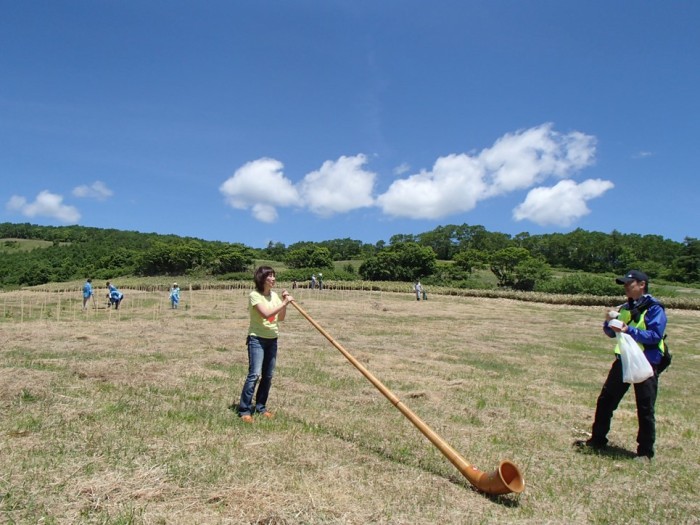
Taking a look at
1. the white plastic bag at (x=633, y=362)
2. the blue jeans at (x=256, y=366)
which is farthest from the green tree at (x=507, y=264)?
the blue jeans at (x=256, y=366)

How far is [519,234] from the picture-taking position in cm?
12375

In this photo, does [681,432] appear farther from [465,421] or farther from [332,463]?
[332,463]

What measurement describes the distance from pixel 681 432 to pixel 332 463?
5.35 m

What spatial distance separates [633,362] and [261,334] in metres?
4.24

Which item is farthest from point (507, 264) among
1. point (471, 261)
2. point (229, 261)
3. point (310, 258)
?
point (229, 261)

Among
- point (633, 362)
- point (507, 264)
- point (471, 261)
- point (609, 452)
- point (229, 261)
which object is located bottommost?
point (609, 452)

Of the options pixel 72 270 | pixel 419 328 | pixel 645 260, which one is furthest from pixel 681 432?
pixel 645 260

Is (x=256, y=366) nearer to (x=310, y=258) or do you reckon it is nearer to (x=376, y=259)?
(x=376, y=259)

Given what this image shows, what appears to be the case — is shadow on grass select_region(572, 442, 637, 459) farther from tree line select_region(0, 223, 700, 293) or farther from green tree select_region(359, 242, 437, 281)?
green tree select_region(359, 242, 437, 281)

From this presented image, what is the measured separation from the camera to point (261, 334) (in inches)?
227

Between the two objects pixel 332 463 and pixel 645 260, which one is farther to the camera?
pixel 645 260

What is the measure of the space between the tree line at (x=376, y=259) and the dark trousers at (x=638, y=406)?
206 feet

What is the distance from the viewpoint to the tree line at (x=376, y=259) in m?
77.6

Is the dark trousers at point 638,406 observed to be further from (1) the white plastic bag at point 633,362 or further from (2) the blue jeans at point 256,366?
(2) the blue jeans at point 256,366
